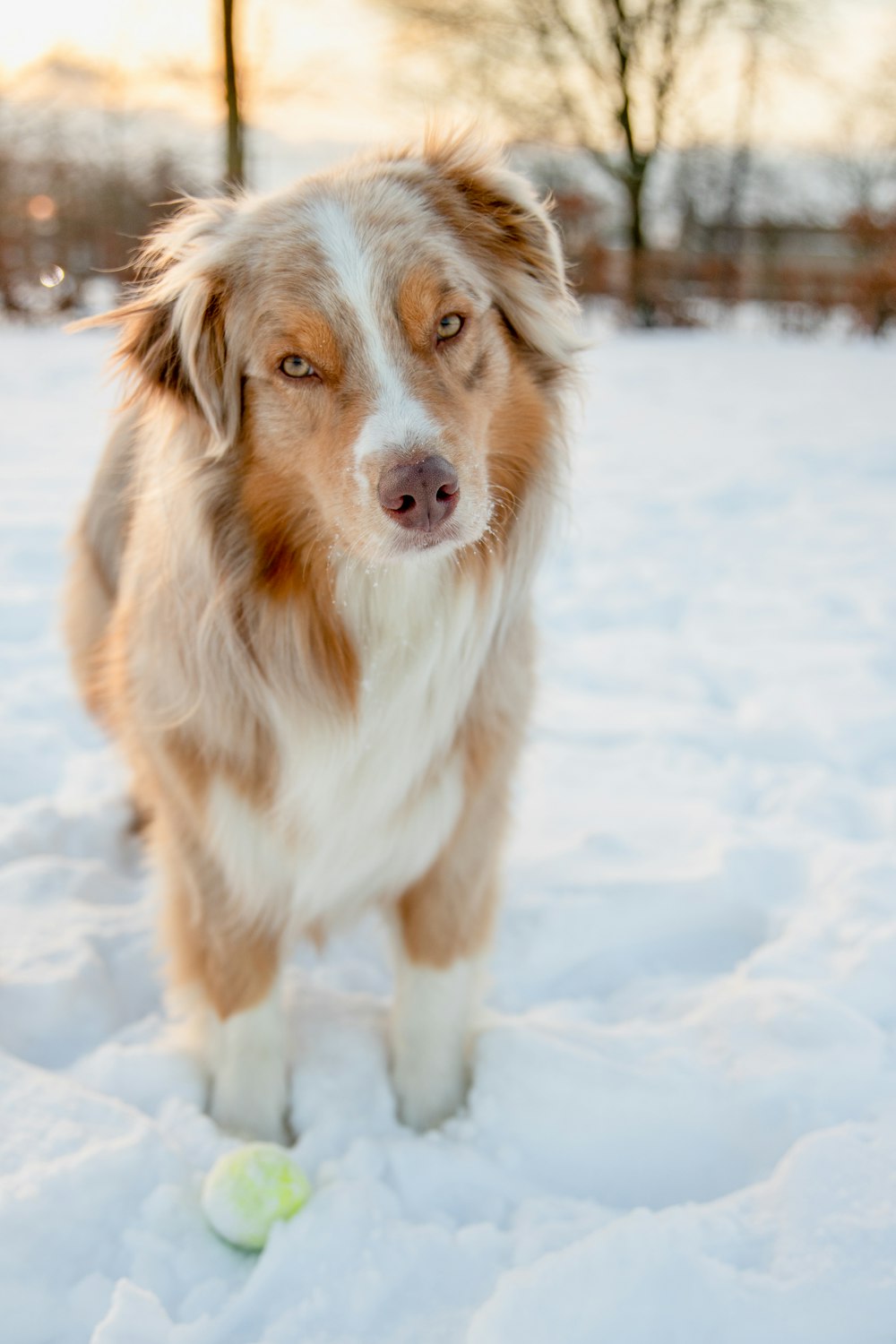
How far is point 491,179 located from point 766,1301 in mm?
2316

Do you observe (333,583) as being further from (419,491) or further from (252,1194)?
(252,1194)

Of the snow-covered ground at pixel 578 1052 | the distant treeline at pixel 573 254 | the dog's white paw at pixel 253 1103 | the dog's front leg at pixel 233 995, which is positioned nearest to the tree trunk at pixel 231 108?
the distant treeline at pixel 573 254

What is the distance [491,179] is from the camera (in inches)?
95.1

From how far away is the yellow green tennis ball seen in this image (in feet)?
6.33

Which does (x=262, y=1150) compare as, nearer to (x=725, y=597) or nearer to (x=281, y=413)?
(x=281, y=413)

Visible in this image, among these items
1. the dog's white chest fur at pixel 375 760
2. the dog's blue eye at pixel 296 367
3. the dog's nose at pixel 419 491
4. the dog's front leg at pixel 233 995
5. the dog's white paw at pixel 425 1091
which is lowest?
the dog's white paw at pixel 425 1091

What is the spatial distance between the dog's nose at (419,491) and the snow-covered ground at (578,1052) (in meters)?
1.27

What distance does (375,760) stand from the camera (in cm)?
236

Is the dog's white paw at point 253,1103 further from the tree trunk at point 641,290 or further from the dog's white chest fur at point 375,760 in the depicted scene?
the tree trunk at point 641,290

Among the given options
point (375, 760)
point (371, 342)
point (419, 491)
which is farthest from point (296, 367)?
point (375, 760)

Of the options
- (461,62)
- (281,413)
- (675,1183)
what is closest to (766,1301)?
(675,1183)

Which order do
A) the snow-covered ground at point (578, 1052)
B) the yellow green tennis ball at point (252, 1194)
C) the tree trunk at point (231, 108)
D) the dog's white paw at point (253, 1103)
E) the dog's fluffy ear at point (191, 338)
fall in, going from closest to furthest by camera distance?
the snow-covered ground at point (578, 1052) → the yellow green tennis ball at point (252, 1194) → the dog's fluffy ear at point (191, 338) → the dog's white paw at point (253, 1103) → the tree trunk at point (231, 108)

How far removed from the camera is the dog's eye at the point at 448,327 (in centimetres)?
215

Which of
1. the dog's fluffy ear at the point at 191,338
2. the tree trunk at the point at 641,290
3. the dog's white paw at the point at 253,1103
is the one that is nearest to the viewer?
the dog's fluffy ear at the point at 191,338
